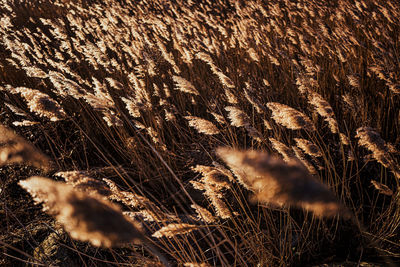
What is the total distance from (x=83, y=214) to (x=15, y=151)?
0.49 metres

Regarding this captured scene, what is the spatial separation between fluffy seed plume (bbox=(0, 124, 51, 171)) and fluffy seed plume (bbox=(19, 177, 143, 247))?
0.28 metres

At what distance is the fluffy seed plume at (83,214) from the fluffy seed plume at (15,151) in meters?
0.28

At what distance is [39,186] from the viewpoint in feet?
1.93

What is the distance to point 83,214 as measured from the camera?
21.8 inches

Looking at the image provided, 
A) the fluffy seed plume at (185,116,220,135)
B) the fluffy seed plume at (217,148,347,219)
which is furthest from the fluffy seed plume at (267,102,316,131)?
the fluffy seed plume at (217,148,347,219)

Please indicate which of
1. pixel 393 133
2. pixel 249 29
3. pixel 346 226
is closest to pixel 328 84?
pixel 393 133

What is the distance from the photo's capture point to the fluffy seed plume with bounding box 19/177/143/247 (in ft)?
1.82

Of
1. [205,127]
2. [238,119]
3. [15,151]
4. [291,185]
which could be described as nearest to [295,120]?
[238,119]

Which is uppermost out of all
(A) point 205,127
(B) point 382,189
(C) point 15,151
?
(C) point 15,151

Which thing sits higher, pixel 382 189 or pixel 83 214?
pixel 83 214

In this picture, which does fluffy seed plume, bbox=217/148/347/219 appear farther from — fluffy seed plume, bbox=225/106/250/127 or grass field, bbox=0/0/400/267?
fluffy seed plume, bbox=225/106/250/127

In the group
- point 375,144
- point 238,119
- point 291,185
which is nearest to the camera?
point 291,185

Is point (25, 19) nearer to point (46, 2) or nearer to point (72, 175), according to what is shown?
point (46, 2)

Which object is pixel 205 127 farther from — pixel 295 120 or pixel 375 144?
pixel 375 144
